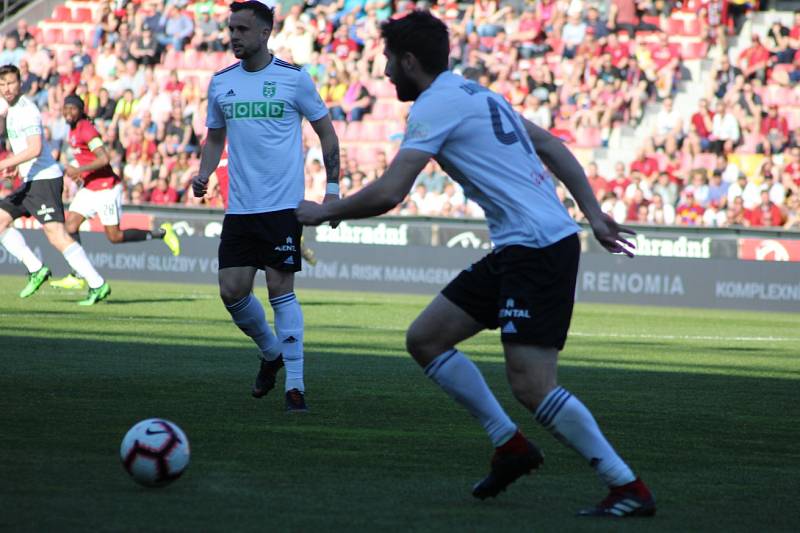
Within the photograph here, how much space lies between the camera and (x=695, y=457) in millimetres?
8125

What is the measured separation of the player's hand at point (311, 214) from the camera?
626 cm

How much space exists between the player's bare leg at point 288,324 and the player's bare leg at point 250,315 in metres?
0.12

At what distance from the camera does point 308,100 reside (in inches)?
387

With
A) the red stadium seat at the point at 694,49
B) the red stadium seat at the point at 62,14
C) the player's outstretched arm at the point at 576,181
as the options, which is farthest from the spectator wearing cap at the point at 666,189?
the player's outstretched arm at the point at 576,181

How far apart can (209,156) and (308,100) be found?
0.83m

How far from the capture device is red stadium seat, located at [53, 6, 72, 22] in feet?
118

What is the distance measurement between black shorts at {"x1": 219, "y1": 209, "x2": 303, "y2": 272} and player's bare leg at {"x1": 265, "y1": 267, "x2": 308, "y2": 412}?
0.08 meters

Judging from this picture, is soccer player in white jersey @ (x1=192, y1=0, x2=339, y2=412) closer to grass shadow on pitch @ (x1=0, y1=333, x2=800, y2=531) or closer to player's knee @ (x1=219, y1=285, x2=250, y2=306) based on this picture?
player's knee @ (x1=219, y1=285, x2=250, y2=306)

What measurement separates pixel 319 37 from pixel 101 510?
87.8 feet

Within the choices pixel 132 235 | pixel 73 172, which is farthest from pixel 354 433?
pixel 132 235

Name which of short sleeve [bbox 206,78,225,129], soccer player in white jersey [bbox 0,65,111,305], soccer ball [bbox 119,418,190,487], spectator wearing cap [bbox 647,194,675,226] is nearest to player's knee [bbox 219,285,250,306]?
short sleeve [bbox 206,78,225,129]

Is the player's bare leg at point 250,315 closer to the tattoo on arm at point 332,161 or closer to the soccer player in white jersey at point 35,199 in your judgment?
the tattoo on arm at point 332,161

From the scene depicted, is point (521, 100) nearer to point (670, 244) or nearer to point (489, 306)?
point (670, 244)

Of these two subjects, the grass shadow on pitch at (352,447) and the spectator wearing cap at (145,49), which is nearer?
the grass shadow on pitch at (352,447)
